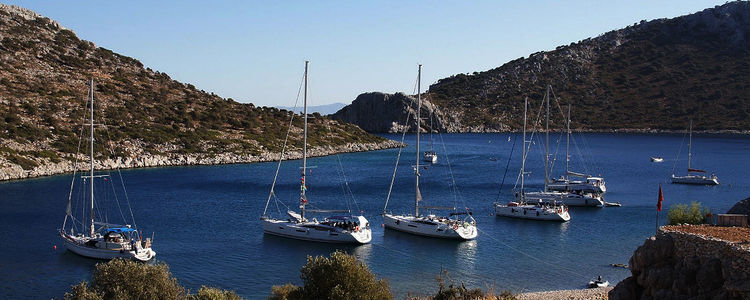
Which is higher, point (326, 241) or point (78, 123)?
point (78, 123)

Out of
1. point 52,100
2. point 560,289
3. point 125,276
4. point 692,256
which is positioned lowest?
point 560,289

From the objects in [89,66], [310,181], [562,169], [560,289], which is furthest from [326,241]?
[89,66]

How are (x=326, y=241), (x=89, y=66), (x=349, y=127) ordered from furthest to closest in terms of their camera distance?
(x=349, y=127) < (x=89, y=66) < (x=326, y=241)

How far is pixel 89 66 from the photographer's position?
125438mm

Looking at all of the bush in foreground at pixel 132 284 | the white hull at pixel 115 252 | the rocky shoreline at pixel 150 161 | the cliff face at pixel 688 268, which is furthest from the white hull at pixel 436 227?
the rocky shoreline at pixel 150 161

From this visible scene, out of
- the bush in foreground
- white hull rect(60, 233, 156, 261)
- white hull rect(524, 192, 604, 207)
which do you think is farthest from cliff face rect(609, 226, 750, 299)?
white hull rect(524, 192, 604, 207)

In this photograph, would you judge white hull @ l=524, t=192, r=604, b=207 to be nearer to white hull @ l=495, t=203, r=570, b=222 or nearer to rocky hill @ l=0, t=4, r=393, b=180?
white hull @ l=495, t=203, r=570, b=222

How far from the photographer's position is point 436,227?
1810 inches

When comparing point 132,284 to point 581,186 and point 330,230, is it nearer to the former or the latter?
point 330,230

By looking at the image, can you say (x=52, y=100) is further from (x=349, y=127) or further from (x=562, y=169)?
(x=562, y=169)

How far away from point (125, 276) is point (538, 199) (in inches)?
1753

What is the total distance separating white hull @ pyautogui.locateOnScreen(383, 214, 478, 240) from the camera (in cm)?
4547

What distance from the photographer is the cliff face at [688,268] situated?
20.2 metres

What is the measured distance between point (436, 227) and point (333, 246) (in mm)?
7118
